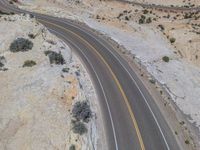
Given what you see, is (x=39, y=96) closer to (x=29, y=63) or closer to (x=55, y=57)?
(x=29, y=63)

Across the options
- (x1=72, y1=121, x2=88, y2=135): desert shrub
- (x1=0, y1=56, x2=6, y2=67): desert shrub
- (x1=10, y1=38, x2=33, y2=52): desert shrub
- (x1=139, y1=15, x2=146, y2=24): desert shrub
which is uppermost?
(x1=139, y1=15, x2=146, y2=24): desert shrub

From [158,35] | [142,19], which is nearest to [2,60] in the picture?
[158,35]

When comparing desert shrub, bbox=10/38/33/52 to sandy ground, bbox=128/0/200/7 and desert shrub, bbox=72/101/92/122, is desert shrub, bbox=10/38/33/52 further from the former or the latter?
sandy ground, bbox=128/0/200/7

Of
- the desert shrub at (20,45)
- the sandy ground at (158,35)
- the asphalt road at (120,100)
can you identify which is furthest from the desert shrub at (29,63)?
the sandy ground at (158,35)

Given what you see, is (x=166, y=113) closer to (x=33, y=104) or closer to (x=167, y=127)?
(x=167, y=127)

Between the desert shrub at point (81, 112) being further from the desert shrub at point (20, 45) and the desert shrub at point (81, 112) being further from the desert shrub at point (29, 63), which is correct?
the desert shrub at point (20, 45)

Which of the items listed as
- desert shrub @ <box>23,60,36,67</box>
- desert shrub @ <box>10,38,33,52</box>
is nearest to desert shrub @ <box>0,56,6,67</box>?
desert shrub @ <box>10,38,33,52</box>

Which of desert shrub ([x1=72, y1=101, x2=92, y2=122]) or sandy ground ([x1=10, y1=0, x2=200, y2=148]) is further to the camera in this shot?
sandy ground ([x1=10, y1=0, x2=200, y2=148])
